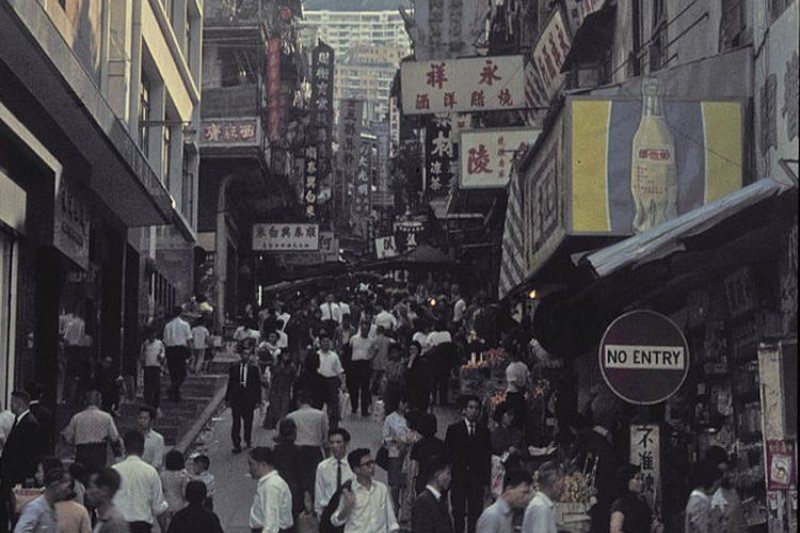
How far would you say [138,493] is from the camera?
1293cm

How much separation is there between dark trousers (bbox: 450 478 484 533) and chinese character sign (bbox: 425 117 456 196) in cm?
2224

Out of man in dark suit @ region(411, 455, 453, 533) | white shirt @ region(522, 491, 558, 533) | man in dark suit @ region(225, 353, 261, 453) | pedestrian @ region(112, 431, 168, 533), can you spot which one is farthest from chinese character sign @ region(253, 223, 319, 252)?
white shirt @ region(522, 491, 558, 533)

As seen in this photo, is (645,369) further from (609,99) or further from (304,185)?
(304,185)

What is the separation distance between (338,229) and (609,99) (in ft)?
321

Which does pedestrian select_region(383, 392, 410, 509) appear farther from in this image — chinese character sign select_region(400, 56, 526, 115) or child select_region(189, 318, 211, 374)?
child select_region(189, 318, 211, 374)

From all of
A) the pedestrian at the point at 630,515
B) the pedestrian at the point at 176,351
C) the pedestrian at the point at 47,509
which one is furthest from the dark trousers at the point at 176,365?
the pedestrian at the point at 630,515

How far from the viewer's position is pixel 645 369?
12.2 m

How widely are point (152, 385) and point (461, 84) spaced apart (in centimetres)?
723

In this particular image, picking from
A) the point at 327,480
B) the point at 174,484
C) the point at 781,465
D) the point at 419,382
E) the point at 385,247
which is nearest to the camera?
the point at 781,465

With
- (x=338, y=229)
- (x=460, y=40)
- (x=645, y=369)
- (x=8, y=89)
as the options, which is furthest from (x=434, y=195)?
(x=338, y=229)

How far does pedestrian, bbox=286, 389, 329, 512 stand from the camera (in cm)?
1677

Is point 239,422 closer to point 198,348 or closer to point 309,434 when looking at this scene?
point 309,434

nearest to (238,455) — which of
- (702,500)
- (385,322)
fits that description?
(385,322)

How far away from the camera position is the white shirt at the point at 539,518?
10727mm
